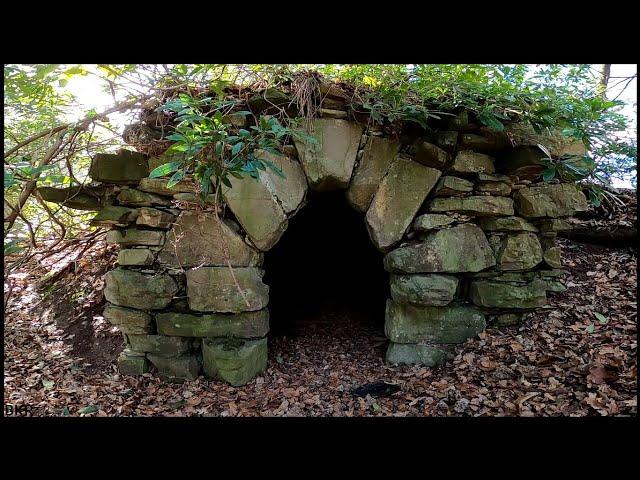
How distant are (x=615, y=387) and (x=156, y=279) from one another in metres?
A: 2.99

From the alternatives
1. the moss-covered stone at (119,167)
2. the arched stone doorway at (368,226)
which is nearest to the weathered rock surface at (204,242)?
the arched stone doorway at (368,226)

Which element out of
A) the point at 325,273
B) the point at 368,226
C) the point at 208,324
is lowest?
the point at 325,273

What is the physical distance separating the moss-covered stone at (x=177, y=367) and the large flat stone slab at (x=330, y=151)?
161 centimetres

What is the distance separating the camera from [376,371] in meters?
3.10

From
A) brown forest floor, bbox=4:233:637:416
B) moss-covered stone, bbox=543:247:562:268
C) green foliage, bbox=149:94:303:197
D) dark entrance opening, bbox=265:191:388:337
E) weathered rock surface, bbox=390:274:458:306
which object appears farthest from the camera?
dark entrance opening, bbox=265:191:388:337

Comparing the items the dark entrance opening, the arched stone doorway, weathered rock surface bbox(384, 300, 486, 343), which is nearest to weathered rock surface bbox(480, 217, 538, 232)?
the arched stone doorway

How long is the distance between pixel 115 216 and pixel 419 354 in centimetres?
248

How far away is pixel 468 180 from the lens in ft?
9.89

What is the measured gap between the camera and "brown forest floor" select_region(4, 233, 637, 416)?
2.43 meters

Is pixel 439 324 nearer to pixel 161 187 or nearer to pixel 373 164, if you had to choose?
pixel 373 164

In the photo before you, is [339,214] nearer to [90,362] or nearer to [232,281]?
[232,281]

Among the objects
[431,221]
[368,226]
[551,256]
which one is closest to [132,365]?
[368,226]

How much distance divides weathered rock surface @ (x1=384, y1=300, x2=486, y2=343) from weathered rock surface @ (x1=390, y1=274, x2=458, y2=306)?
0.37 ft

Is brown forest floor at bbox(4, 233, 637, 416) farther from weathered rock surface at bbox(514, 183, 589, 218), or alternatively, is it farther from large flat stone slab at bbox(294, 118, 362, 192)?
large flat stone slab at bbox(294, 118, 362, 192)
